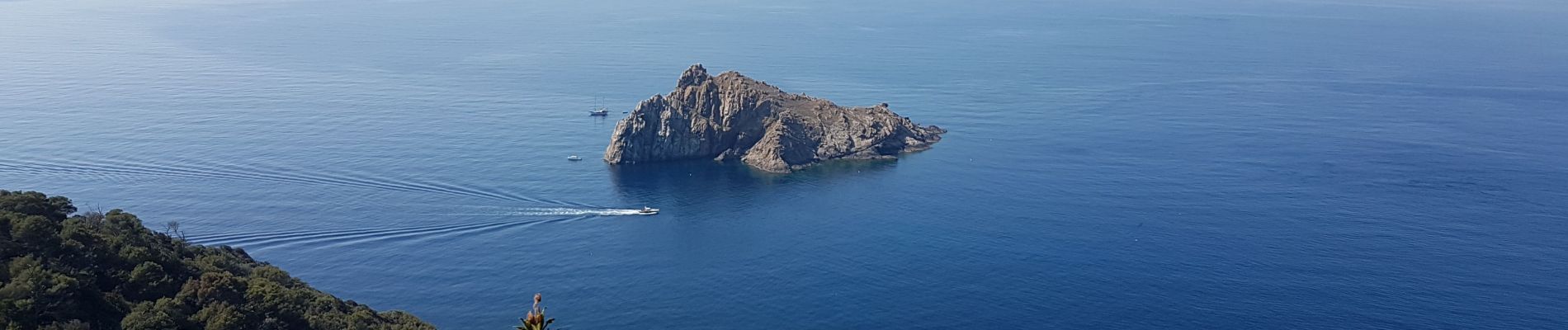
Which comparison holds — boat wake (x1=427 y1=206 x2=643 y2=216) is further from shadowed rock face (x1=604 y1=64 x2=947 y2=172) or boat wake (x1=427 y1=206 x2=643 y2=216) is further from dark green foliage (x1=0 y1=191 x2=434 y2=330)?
dark green foliage (x1=0 y1=191 x2=434 y2=330)

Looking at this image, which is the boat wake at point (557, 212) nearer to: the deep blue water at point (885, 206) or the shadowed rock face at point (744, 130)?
the deep blue water at point (885, 206)

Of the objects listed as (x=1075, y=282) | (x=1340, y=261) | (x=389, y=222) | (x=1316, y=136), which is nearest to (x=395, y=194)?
(x=389, y=222)

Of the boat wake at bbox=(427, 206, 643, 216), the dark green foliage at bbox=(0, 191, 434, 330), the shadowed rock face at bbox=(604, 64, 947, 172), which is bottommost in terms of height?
the dark green foliage at bbox=(0, 191, 434, 330)

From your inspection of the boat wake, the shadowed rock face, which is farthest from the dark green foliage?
the shadowed rock face

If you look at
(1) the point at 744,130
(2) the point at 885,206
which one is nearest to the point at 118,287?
(2) the point at 885,206

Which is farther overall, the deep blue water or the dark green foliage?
the deep blue water

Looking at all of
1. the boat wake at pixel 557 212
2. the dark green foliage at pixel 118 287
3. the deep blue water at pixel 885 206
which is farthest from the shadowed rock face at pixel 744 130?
the dark green foliage at pixel 118 287

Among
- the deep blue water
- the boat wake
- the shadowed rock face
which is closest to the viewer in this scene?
the deep blue water
